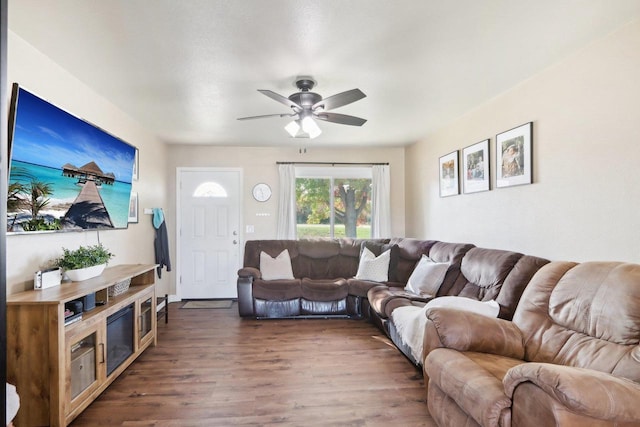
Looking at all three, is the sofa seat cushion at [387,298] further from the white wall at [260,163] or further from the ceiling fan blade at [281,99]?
the ceiling fan blade at [281,99]

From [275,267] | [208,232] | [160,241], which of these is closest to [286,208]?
[275,267]

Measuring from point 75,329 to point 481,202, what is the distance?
360 centimetres

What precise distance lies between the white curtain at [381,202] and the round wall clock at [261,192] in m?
1.69

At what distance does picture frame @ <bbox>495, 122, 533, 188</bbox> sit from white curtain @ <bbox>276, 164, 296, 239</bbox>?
299 centimetres

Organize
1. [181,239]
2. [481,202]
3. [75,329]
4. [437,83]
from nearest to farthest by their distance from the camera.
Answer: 1. [75,329]
2. [437,83]
3. [481,202]
4. [181,239]

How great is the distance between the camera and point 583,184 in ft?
7.66

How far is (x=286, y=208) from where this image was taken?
17.4ft

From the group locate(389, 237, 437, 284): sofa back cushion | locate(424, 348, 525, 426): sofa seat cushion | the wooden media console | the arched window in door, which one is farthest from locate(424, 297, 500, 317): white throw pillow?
the arched window in door

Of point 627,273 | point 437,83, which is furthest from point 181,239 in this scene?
point 627,273

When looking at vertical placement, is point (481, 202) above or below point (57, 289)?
above

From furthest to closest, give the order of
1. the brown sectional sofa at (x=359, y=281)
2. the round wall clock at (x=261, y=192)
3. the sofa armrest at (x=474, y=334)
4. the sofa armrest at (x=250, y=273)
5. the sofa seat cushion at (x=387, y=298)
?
the round wall clock at (x=261, y=192), the sofa armrest at (x=250, y=273), the sofa seat cushion at (x=387, y=298), the brown sectional sofa at (x=359, y=281), the sofa armrest at (x=474, y=334)

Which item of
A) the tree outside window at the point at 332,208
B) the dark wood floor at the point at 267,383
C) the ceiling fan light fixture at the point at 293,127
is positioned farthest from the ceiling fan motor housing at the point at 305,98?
the tree outside window at the point at 332,208

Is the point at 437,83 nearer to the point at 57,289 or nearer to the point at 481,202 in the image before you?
the point at 481,202

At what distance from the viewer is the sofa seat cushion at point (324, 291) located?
4180mm
